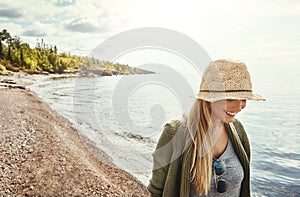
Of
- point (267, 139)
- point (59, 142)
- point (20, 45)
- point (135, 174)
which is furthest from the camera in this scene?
point (20, 45)

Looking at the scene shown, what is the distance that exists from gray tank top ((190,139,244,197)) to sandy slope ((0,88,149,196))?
10.9ft

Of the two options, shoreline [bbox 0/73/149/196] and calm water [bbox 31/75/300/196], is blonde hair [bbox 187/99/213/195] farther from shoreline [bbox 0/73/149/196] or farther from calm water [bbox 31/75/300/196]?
shoreline [bbox 0/73/149/196]

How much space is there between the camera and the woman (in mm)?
1471

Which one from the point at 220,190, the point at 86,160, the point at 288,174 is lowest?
the point at 288,174

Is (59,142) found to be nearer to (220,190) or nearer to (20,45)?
(220,190)

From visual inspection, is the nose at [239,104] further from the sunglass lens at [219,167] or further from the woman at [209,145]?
the sunglass lens at [219,167]

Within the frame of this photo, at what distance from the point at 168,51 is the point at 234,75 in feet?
3.62

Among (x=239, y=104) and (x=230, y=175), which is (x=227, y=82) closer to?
(x=239, y=104)

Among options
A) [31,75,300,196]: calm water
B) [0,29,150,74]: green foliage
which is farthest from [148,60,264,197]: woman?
[0,29,150,74]: green foliage

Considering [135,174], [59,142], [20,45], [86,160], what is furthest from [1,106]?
[20,45]

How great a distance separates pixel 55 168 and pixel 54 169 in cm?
5

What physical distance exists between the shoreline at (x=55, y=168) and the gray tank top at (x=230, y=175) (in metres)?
3.33

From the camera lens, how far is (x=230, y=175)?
1.61 m

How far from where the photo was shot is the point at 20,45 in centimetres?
5191
